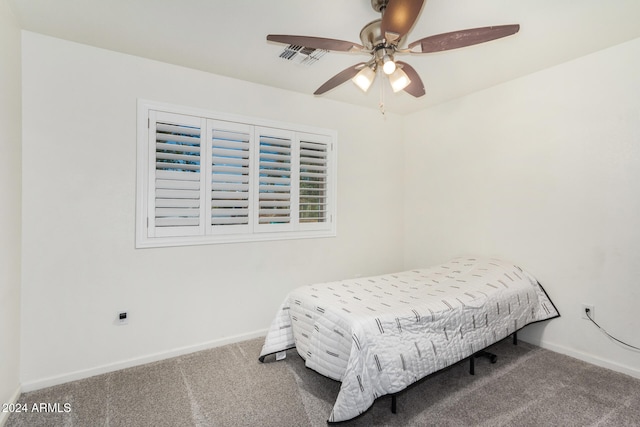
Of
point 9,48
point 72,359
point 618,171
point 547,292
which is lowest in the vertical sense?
point 72,359

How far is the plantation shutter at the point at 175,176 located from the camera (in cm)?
262

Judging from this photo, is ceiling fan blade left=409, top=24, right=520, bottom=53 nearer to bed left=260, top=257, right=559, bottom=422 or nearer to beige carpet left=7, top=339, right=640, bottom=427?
bed left=260, top=257, right=559, bottom=422

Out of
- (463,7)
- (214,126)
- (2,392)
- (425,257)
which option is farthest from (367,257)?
(2,392)

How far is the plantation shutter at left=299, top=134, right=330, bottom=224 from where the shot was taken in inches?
134

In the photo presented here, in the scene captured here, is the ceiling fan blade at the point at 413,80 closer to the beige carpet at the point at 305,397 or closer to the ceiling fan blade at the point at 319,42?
the ceiling fan blade at the point at 319,42

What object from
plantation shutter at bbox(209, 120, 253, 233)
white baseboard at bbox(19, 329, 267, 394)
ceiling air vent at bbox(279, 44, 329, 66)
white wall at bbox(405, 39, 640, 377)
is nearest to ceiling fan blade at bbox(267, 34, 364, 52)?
ceiling air vent at bbox(279, 44, 329, 66)

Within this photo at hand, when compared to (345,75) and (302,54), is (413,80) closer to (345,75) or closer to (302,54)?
(345,75)

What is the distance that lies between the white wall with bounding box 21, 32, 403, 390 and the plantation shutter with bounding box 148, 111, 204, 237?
15cm

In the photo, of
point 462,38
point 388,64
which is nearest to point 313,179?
point 388,64

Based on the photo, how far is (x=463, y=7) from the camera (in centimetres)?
189

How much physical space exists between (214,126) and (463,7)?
2.12 m

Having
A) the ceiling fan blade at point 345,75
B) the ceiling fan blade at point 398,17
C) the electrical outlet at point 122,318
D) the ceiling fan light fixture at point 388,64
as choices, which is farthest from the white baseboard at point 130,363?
the ceiling fan blade at point 398,17

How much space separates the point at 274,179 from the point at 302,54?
119 cm

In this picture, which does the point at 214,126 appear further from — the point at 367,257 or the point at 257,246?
the point at 367,257
